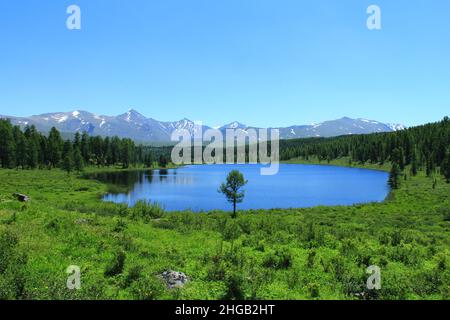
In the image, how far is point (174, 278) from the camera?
13.9 m

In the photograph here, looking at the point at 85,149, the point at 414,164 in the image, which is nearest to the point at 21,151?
the point at 85,149

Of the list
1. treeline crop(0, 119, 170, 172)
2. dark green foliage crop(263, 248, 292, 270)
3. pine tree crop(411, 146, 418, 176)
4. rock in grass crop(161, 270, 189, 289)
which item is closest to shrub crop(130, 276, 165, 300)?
rock in grass crop(161, 270, 189, 289)

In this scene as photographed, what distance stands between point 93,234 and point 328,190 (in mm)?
91349

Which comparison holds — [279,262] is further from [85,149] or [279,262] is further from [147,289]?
[85,149]

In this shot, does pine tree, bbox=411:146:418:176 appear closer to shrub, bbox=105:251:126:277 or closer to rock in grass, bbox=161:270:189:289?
rock in grass, bbox=161:270:189:289

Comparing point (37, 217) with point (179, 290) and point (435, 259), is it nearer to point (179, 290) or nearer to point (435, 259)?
point (179, 290)

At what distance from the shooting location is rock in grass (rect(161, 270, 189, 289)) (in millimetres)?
13414

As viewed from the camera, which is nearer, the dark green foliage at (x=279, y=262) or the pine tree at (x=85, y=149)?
the dark green foliage at (x=279, y=262)

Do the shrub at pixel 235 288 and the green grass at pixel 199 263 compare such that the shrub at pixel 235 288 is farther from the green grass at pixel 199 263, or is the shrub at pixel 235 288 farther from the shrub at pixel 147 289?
the shrub at pixel 147 289

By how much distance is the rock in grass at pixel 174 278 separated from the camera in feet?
44.0

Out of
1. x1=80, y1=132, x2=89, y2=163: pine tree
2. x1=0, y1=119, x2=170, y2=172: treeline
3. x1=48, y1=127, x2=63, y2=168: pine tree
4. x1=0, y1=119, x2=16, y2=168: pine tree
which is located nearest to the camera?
x1=0, y1=119, x2=16, y2=168: pine tree

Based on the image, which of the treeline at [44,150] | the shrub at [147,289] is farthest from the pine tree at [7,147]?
the shrub at [147,289]

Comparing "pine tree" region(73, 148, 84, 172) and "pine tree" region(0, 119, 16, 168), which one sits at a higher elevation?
"pine tree" region(0, 119, 16, 168)
